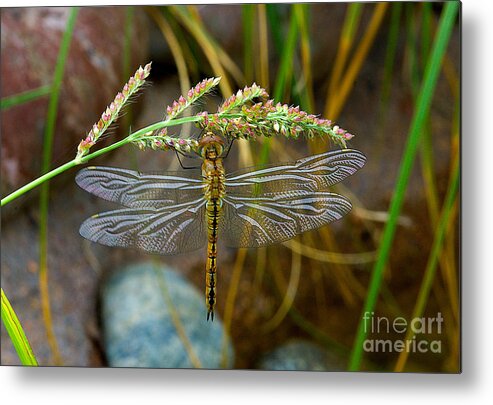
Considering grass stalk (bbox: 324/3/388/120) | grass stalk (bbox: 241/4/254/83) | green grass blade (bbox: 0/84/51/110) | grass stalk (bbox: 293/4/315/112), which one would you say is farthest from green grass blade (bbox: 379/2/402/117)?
green grass blade (bbox: 0/84/51/110)

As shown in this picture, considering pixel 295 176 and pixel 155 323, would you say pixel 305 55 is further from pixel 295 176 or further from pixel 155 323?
pixel 155 323

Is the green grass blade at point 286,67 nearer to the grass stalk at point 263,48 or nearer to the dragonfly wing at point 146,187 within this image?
the grass stalk at point 263,48

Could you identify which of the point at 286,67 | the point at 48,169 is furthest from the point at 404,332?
the point at 48,169

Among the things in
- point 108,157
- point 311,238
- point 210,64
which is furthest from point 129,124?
point 311,238

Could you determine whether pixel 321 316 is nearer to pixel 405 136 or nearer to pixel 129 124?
pixel 405 136

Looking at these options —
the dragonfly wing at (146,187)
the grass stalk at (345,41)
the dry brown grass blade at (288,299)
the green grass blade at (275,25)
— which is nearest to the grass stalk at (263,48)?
the green grass blade at (275,25)

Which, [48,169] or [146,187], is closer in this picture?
[146,187]
